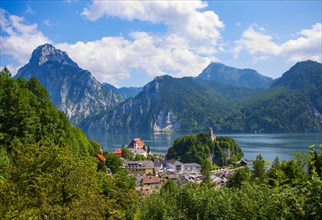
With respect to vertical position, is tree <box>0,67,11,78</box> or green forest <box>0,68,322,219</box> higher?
tree <box>0,67,11,78</box>

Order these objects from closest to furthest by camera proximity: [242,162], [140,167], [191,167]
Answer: [140,167], [191,167], [242,162]

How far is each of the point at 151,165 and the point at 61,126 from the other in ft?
168

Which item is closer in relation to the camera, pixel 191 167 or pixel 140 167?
pixel 140 167

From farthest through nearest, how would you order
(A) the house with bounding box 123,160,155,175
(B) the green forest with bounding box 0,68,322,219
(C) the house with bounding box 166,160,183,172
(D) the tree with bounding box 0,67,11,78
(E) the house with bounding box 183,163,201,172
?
(C) the house with bounding box 166,160,183,172
(E) the house with bounding box 183,163,201,172
(A) the house with bounding box 123,160,155,175
(D) the tree with bounding box 0,67,11,78
(B) the green forest with bounding box 0,68,322,219

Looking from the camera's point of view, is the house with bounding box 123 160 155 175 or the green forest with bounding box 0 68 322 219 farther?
the house with bounding box 123 160 155 175

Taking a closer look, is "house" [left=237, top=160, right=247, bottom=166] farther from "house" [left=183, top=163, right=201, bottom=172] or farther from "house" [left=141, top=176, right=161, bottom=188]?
"house" [left=141, top=176, right=161, bottom=188]

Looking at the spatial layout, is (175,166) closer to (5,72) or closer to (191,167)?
(191,167)

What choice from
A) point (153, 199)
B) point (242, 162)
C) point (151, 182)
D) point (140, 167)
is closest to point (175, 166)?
point (140, 167)

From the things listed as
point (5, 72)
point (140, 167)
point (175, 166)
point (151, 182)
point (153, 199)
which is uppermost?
point (5, 72)

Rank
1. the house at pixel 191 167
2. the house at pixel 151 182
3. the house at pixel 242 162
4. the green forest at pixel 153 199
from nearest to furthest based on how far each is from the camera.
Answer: the green forest at pixel 153 199 < the house at pixel 151 182 < the house at pixel 191 167 < the house at pixel 242 162

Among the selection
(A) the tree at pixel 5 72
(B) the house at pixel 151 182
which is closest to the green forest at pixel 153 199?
(A) the tree at pixel 5 72

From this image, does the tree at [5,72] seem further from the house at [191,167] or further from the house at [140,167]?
the house at [191,167]

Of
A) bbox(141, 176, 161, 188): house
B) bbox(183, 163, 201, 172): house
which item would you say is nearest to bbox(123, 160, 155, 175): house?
bbox(183, 163, 201, 172): house

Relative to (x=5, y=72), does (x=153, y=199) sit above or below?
below
